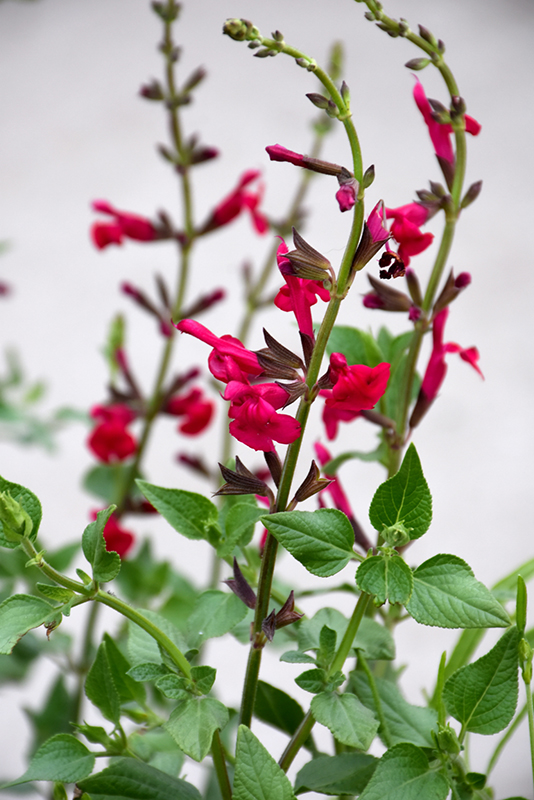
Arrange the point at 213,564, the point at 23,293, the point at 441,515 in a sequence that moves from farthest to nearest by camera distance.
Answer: the point at 23,293 < the point at 441,515 < the point at 213,564

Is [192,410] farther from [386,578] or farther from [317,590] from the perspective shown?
[386,578]

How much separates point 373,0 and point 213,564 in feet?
1.57

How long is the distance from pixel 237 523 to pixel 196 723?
8 cm

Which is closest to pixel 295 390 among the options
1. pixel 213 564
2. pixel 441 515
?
pixel 213 564

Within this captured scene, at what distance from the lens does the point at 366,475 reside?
1.40 meters

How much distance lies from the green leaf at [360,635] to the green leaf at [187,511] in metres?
0.06

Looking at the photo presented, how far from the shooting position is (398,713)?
1.09 ft

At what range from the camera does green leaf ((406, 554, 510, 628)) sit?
0.83 feet

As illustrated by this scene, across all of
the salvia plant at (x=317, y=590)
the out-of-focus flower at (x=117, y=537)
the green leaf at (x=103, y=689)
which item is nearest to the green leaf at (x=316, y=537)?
the salvia plant at (x=317, y=590)

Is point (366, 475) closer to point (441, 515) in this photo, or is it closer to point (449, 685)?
point (441, 515)

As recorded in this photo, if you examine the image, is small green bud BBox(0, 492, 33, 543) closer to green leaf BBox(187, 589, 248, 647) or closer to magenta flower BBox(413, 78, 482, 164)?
green leaf BBox(187, 589, 248, 647)

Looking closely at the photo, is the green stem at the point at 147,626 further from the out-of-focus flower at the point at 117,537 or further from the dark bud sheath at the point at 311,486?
the out-of-focus flower at the point at 117,537

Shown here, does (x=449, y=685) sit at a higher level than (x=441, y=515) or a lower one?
lower

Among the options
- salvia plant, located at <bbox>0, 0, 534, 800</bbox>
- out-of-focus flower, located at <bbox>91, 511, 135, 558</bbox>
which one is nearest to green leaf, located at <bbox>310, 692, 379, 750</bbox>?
salvia plant, located at <bbox>0, 0, 534, 800</bbox>
